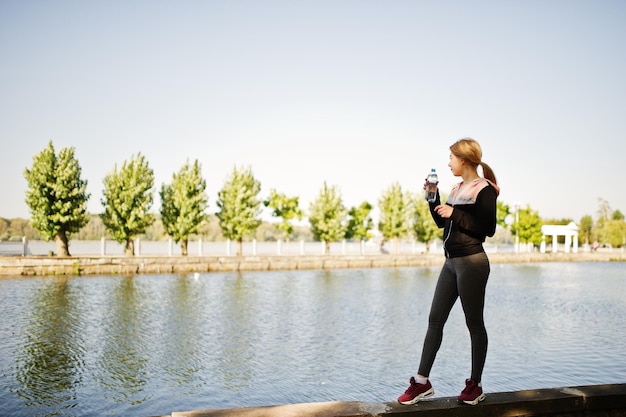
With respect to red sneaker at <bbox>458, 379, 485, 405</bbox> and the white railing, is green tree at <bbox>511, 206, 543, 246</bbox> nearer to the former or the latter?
the white railing

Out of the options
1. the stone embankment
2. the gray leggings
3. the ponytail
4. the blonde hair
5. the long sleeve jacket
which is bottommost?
the stone embankment

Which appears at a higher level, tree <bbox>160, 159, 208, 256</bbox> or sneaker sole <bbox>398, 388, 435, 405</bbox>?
tree <bbox>160, 159, 208, 256</bbox>

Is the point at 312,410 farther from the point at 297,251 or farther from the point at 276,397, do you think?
the point at 297,251

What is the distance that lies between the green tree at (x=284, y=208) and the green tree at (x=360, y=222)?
7.82 meters

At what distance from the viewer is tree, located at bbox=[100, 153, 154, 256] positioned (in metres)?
42.3

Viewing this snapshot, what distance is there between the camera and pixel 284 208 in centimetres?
5947

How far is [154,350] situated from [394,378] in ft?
17.9

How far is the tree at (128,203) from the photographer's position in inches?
1665

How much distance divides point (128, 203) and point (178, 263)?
8.14 metres

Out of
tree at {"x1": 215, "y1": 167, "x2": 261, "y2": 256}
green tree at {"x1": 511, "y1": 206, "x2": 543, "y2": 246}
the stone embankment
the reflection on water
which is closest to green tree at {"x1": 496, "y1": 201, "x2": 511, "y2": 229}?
green tree at {"x1": 511, "y1": 206, "x2": 543, "y2": 246}

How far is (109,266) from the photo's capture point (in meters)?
34.6

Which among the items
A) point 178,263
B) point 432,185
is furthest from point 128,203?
point 432,185

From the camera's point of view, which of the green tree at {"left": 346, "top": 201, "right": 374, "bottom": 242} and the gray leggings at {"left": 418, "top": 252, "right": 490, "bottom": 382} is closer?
the gray leggings at {"left": 418, "top": 252, "right": 490, "bottom": 382}

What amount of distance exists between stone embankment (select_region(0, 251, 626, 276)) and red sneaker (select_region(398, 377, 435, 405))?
32411 millimetres
